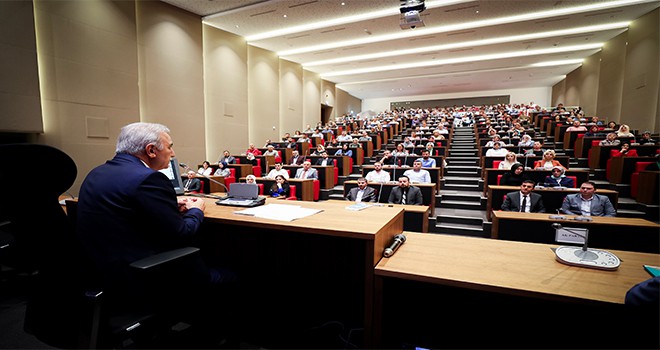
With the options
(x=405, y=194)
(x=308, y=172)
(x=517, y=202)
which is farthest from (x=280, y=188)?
(x=517, y=202)

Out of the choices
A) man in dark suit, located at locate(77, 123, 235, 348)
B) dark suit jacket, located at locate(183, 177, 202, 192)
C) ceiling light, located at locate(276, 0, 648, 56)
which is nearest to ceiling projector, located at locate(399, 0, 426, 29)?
ceiling light, located at locate(276, 0, 648, 56)

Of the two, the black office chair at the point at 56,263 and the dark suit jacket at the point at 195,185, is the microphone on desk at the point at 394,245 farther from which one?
the dark suit jacket at the point at 195,185

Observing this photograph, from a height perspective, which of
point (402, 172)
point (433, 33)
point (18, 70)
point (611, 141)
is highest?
point (433, 33)

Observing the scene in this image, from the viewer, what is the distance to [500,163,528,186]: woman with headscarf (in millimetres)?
4562

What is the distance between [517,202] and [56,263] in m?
4.42

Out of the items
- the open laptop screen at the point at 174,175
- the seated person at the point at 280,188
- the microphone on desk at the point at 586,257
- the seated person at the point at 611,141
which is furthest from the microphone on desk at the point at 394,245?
the seated person at the point at 611,141

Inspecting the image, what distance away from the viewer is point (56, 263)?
935 millimetres

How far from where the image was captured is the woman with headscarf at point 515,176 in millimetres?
4562

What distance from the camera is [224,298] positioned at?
1.54 meters

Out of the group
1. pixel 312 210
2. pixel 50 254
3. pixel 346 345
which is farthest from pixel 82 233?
pixel 346 345

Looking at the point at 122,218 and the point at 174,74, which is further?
the point at 174,74

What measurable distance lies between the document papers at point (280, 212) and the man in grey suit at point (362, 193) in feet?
9.73

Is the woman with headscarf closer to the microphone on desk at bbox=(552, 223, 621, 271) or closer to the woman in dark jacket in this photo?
the woman in dark jacket

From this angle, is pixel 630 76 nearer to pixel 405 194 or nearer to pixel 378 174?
pixel 378 174
